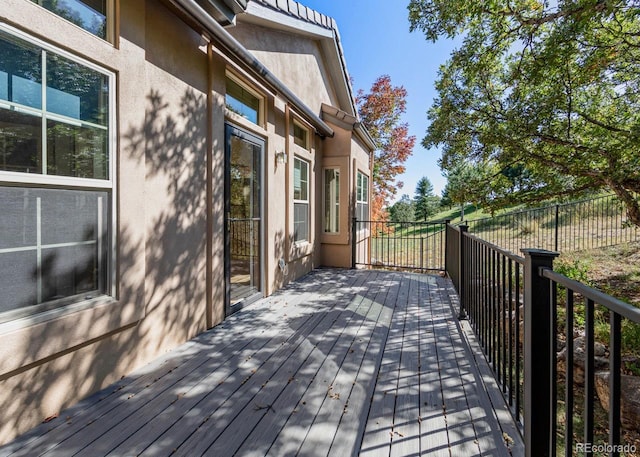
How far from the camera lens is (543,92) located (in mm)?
4863

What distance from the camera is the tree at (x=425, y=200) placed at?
3536 cm

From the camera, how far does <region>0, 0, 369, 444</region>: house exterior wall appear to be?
186cm

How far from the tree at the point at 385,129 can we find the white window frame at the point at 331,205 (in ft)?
17.9

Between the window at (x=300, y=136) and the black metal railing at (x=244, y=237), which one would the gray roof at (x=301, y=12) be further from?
the black metal railing at (x=244, y=237)

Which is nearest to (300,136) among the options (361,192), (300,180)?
(300,180)

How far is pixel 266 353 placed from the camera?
9.62 feet

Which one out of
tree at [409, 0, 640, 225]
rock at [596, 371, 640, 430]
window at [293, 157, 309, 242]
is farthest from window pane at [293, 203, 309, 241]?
rock at [596, 371, 640, 430]

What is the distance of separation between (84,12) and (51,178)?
46.6 inches

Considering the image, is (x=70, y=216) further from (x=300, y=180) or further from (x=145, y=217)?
(x=300, y=180)

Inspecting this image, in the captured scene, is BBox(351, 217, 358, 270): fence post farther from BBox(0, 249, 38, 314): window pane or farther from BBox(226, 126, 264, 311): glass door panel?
BBox(0, 249, 38, 314): window pane

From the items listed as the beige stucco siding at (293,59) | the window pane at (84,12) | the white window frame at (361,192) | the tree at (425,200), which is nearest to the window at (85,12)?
the window pane at (84,12)

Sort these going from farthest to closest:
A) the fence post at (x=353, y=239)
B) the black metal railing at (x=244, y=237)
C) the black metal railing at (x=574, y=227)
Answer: the black metal railing at (x=574, y=227) → the fence post at (x=353, y=239) → the black metal railing at (x=244, y=237)

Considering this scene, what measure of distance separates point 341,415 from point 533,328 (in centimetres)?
126

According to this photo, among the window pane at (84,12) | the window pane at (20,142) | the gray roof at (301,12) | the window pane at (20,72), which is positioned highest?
the gray roof at (301,12)
